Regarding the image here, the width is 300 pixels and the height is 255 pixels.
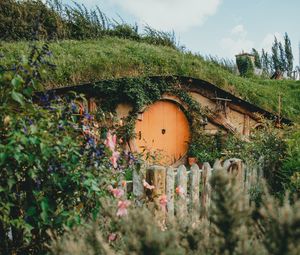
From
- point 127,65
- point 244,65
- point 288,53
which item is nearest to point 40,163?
point 127,65

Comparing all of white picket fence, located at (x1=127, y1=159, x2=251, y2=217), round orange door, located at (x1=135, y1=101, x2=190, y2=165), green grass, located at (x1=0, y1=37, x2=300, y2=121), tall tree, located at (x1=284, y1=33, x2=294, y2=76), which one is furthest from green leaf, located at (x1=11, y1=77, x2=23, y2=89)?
tall tree, located at (x1=284, y1=33, x2=294, y2=76)

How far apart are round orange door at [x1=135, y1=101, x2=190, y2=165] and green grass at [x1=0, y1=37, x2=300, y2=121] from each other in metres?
0.98

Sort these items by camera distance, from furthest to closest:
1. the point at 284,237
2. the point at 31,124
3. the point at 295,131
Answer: the point at 295,131, the point at 31,124, the point at 284,237

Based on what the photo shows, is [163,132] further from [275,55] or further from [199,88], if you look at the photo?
[275,55]

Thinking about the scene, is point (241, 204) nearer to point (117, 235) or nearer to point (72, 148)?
point (117, 235)

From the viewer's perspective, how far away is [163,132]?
1016cm

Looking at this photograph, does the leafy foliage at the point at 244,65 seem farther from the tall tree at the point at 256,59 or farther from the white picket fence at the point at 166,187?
the white picket fence at the point at 166,187

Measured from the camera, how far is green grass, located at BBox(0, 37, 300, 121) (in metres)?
8.62

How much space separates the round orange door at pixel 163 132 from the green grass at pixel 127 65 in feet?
3.20

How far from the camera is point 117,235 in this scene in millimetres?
2467

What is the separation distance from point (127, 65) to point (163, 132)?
6.63ft

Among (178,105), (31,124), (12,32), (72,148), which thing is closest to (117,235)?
(72,148)

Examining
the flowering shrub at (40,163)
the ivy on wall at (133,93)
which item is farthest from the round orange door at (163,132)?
the flowering shrub at (40,163)

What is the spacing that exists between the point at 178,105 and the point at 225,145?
1.66 metres
